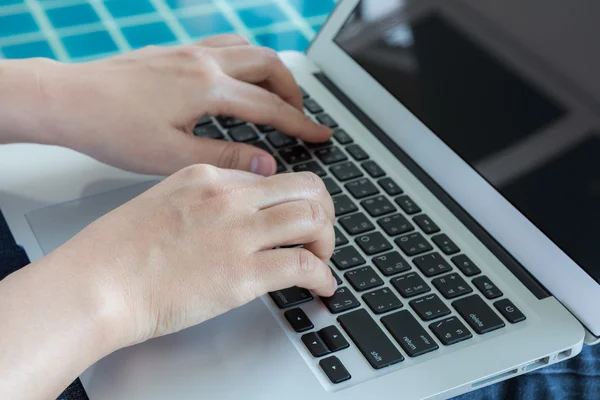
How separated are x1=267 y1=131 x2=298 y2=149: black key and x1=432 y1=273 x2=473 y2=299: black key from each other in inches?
9.1

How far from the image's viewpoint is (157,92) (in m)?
0.72

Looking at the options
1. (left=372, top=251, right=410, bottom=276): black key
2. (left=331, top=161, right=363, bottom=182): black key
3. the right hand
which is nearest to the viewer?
the right hand

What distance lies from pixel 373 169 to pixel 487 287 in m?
0.17

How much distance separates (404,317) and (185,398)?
17 centimetres

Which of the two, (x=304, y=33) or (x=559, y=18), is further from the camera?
(x=304, y=33)

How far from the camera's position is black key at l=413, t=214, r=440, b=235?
2.26 ft

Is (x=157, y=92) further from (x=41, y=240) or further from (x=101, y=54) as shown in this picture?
(x=101, y=54)

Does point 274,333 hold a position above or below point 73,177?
below

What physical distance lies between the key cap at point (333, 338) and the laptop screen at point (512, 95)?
190 mm

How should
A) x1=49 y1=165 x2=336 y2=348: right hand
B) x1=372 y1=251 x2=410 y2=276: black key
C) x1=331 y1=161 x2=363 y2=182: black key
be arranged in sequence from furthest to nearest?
x1=331 y1=161 x2=363 y2=182: black key
x1=372 y1=251 x2=410 y2=276: black key
x1=49 y1=165 x2=336 y2=348: right hand

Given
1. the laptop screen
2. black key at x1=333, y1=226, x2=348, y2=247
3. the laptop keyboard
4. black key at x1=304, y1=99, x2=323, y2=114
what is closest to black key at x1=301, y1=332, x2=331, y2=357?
the laptop keyboard

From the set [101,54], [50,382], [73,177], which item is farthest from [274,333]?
[101,54]

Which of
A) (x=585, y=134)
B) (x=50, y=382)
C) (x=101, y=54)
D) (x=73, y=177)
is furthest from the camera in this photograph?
(x=101, y=54)

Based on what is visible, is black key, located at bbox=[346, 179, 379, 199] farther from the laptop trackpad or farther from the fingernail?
the laptop trackpad
